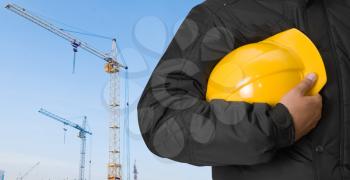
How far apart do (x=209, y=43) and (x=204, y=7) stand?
0.26 m

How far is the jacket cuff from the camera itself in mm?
1911

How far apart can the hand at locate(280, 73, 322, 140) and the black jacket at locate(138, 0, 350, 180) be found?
0.13 feet

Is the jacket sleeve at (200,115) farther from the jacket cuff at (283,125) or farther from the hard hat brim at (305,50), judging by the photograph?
the hard hat brim at (305,50)

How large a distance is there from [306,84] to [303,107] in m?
0.12

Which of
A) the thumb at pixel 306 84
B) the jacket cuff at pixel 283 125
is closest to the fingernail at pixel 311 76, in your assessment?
the thumb at pixel 306 84

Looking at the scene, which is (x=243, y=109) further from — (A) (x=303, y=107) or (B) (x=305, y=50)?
(B) (x=305, y=50)

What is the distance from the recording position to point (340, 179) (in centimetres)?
203

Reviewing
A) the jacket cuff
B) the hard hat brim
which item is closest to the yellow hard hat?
the hard hat brim

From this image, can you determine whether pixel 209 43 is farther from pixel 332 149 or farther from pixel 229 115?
pixel 332 149

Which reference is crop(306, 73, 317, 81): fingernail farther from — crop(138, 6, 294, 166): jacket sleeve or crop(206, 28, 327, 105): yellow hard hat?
crop(138, 6, 294, 166): jacket sleeve

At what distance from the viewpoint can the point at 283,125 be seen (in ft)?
6.26

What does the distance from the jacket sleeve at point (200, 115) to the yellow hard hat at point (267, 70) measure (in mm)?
85

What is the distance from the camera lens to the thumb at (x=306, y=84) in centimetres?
199

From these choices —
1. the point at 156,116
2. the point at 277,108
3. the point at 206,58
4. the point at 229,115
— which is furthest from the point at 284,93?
the point at 156,116
